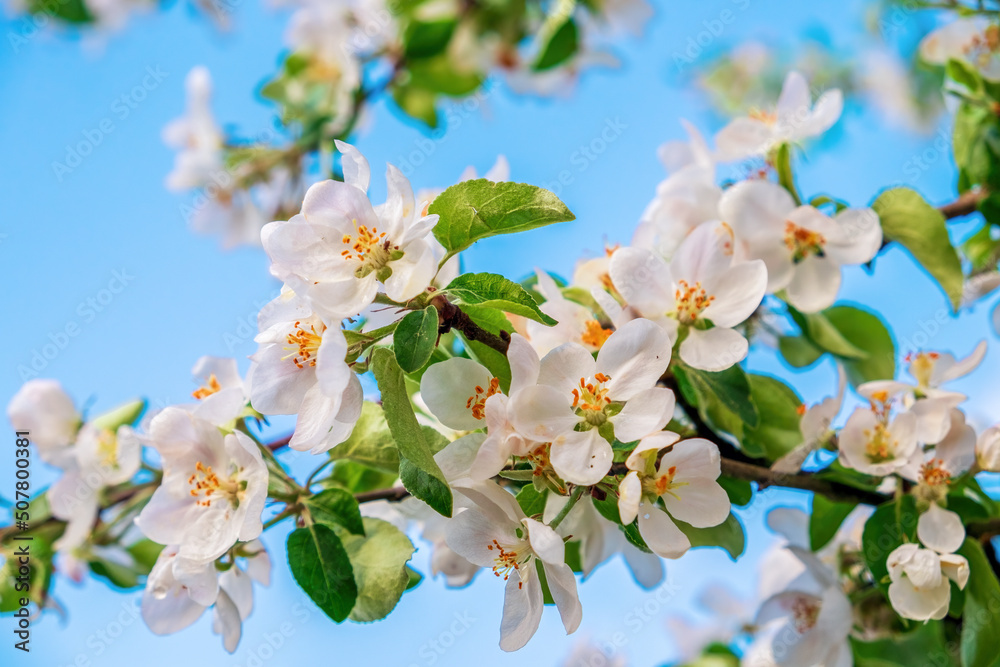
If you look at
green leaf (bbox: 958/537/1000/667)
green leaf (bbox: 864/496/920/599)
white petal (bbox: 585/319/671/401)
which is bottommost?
green leaf (bbox: 958/537/1000/667)

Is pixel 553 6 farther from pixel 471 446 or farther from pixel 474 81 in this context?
pixel 471 446

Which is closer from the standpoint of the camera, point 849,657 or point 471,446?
point 471,446

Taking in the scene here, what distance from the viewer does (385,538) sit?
0.76m

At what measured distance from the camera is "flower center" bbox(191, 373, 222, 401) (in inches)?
32.0

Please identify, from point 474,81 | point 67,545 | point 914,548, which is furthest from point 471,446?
point 474,81

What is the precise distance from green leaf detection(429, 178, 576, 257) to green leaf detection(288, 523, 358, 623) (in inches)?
11.3

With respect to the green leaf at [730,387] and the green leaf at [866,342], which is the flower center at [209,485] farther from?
the green leaf at [866,342]

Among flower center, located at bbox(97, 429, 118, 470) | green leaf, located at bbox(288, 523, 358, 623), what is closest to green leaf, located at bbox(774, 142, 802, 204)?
green leaf, located at bbox(288, 523, 358, 623)

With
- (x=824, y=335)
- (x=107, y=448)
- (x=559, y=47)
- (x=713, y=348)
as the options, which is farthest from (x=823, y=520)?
(x=559, y=47)

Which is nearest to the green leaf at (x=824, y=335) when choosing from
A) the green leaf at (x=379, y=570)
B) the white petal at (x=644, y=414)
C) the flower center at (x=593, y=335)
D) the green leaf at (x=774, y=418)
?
the green leaf at (x=774, y=418)

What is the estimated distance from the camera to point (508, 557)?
627 millimetres

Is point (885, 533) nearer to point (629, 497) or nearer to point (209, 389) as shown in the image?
point (629, 497)

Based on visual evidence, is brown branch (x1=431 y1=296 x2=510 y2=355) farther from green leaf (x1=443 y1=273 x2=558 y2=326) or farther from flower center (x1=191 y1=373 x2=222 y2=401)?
flower center (x1=191 y1=373 x2=222 y2=401)

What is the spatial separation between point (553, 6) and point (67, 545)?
1.55m
